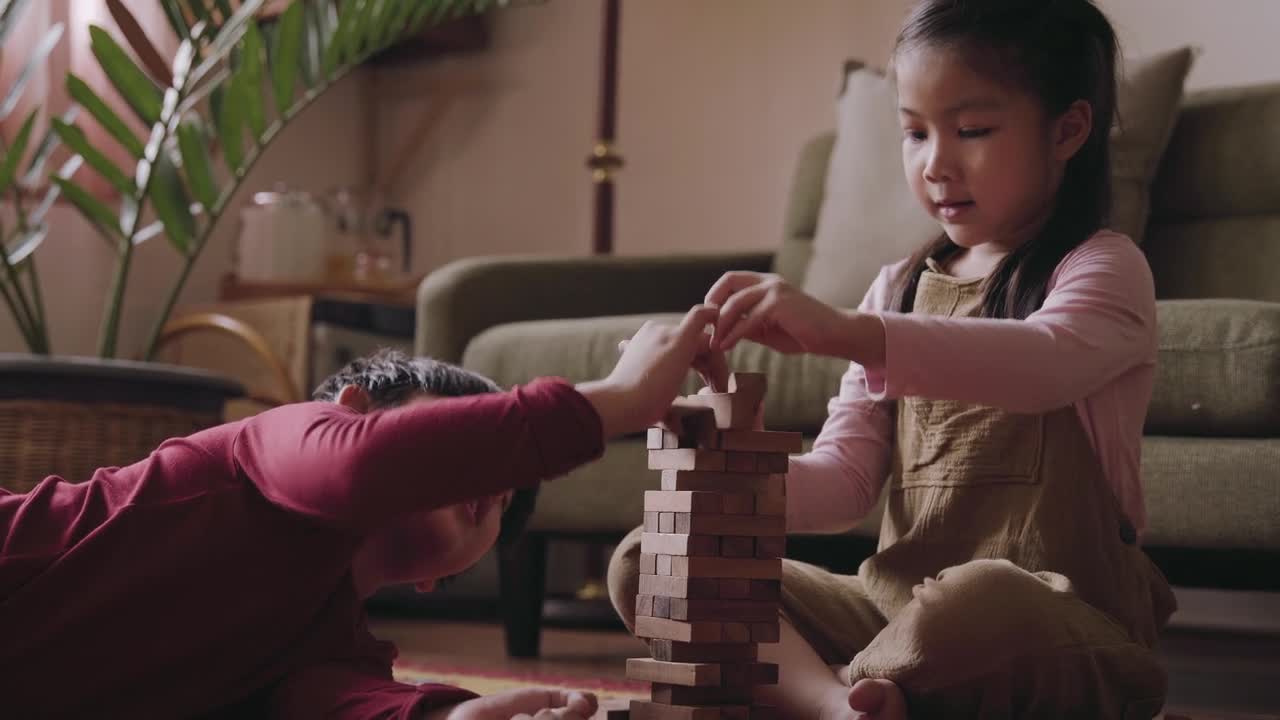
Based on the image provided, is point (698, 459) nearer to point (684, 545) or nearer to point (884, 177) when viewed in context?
point (684, 545)

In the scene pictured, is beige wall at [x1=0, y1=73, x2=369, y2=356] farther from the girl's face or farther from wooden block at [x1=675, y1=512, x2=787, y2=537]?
wooden block at [x1=675, y1=512, x2=787, y2=537]

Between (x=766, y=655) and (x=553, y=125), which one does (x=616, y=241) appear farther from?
(x=766, y=655)

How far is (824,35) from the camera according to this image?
295 cm

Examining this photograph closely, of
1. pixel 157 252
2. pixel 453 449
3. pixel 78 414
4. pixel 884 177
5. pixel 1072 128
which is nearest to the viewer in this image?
pixel 453 449

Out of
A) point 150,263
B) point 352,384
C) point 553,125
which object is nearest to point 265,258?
point 150,263

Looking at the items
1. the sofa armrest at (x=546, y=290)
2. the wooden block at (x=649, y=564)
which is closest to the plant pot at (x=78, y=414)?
the sofa armrest at (x=546, y=290)

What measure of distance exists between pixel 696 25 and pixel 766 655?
7.57 ft

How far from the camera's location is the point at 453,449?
803 mm

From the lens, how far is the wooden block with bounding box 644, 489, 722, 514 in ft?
2.93

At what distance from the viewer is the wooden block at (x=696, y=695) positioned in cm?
89

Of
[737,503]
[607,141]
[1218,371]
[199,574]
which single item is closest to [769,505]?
[737,503]

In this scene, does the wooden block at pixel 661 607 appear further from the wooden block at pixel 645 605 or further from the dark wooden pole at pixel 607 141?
the dark wooden pole at pixel 607 141

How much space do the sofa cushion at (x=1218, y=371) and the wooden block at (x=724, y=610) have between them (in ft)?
2.54

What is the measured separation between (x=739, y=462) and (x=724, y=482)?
0.02 m
